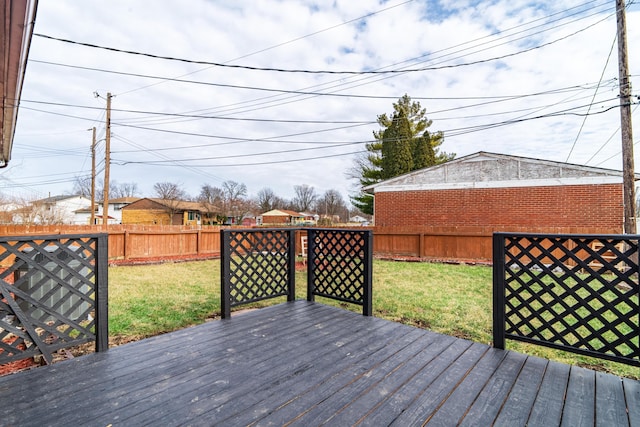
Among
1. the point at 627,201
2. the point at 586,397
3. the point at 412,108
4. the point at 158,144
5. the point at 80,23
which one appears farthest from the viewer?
the point at 412,108

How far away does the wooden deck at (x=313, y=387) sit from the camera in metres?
1.68

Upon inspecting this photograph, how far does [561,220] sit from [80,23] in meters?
14.0

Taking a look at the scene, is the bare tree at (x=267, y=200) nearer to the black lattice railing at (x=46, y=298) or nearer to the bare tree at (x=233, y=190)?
the bare tree at (x=233, y=190)

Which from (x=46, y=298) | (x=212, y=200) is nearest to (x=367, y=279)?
(x=46, y=298)

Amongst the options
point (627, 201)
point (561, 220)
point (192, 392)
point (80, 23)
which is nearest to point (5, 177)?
point (80, 23)

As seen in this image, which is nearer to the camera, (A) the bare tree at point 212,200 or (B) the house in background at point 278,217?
(A) the bare tree at point 212,200

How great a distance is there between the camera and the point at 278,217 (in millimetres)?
43281

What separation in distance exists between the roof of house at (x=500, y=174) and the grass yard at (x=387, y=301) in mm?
4405

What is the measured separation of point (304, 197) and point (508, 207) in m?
40.9

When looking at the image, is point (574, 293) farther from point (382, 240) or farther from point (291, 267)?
point (382, 240)

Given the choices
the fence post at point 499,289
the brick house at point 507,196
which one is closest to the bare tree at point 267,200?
the brick house at point 507,196

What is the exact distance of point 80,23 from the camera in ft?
18.6

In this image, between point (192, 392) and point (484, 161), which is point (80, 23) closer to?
point (192, 392)

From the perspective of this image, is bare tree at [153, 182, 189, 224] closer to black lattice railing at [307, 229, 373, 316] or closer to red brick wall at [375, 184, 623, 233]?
red brick wall at [375, 184, 623, 233]
